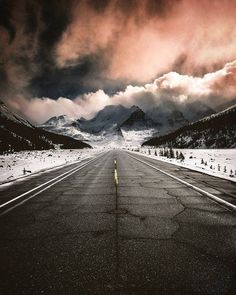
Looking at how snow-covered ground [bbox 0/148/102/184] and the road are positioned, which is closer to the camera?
the road

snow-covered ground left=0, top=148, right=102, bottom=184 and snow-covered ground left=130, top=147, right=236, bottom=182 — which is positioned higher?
snow-covered ground left=0, top=148, right=102, bottom=184

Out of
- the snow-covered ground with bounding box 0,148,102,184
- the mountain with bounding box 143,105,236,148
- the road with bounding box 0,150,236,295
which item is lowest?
the road with bounding box 0,150,236,295

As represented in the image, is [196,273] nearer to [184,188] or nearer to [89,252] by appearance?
[89,252]

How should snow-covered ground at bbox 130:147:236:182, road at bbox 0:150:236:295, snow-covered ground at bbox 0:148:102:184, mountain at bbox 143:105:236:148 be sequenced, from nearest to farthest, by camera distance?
road at bbox 0:150:236:295 → snow-covered ground at bbox 130:147:236:182 → snow-covered ground at bbox 0:148:102:184 → mountain at bbox 143:105:236:148

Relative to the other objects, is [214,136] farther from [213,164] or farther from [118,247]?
[118,247]

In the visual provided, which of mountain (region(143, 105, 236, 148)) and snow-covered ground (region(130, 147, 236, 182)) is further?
mountain (region(143, 105, 236, 148))

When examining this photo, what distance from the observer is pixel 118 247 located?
157 inches

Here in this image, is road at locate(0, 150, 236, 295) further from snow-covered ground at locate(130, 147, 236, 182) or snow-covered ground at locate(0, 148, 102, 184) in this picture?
snow-covered ground at locate(0, 148, 102, 184)

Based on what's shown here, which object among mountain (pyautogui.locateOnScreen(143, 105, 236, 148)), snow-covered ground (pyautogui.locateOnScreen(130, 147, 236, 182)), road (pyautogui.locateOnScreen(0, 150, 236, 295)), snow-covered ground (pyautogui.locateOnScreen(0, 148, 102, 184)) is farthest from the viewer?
mountain (pyautogui.locateOnScreen(143, 105, 236, 148))

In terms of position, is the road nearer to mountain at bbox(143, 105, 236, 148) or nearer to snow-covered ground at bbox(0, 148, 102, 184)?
snow-covered ground at bbox(0, 148, 102, 184)

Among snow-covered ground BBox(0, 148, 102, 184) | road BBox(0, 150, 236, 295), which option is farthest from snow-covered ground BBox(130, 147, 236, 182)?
snow-covered ground BBox(0, 148, 102, 184)

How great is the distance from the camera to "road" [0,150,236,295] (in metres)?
2.92

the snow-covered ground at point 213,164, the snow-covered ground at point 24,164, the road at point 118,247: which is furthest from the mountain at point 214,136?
the road at point 118,247

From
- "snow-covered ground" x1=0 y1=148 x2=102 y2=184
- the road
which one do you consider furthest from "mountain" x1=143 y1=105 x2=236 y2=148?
the road
